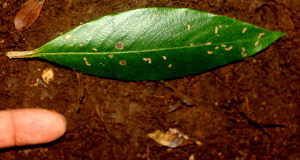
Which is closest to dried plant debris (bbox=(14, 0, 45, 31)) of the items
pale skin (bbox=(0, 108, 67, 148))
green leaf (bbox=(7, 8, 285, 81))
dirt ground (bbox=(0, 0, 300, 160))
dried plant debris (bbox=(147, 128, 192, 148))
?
dirt ground (bbox=(0, 0, 300, 160))

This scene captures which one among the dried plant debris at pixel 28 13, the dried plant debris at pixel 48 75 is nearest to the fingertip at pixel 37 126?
the dried plant debris at pixel 48 75

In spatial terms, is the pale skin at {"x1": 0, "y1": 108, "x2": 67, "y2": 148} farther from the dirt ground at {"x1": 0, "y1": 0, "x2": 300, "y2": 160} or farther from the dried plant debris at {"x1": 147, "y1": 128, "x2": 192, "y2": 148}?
the dried plant debris at {"x1": 147, "y1": 128, "x2": 192, "y2": 148}

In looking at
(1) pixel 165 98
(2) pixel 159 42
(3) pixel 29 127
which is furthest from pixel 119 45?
(3) pixel 29 127

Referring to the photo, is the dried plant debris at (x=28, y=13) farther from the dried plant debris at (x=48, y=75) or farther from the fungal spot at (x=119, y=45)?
the fungal spot at (x=119, y=45)

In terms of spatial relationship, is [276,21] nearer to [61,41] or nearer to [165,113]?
[165,113]

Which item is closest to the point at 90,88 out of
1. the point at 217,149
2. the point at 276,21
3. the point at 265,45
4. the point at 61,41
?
the point at 61,41

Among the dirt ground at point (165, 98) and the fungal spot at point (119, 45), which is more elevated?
the fungal spot at point (119, 45)
